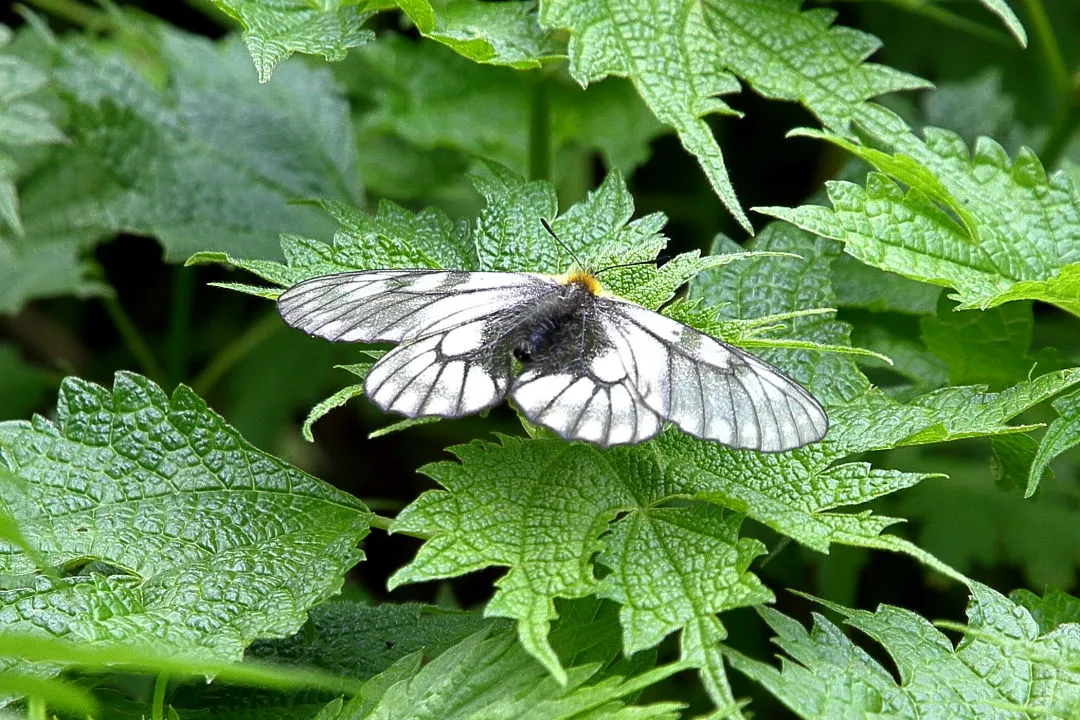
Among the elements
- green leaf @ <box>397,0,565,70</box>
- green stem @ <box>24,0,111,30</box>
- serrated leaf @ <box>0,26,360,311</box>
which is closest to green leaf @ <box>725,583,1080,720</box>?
green leaf @ <box>397,0,565,70</box>

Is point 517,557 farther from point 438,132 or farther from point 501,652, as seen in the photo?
point 438,132

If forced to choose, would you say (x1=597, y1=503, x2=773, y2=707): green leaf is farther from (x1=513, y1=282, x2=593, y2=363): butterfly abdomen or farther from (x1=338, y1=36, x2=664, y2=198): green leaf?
(x1=338, y1=36, x2=664, y2=198): green leaf

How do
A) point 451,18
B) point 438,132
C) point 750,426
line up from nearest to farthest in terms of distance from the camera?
1. point 750,426
2. point 451,18
3. point 438,132

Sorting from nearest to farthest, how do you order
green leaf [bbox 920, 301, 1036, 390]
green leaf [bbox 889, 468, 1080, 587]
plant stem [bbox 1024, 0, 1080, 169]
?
green leaf [bbox 920, 301, 1036, 390] → plant stem [bbox 1024, 0, 1080, 169] → green leaf [bbox 889, 468, 1080, 587]

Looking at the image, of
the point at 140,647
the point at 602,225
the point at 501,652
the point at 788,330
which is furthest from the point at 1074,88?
the point at 140,647

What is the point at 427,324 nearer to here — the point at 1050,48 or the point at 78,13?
the point at 1050,48

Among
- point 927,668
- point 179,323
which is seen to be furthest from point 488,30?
point 179,323
